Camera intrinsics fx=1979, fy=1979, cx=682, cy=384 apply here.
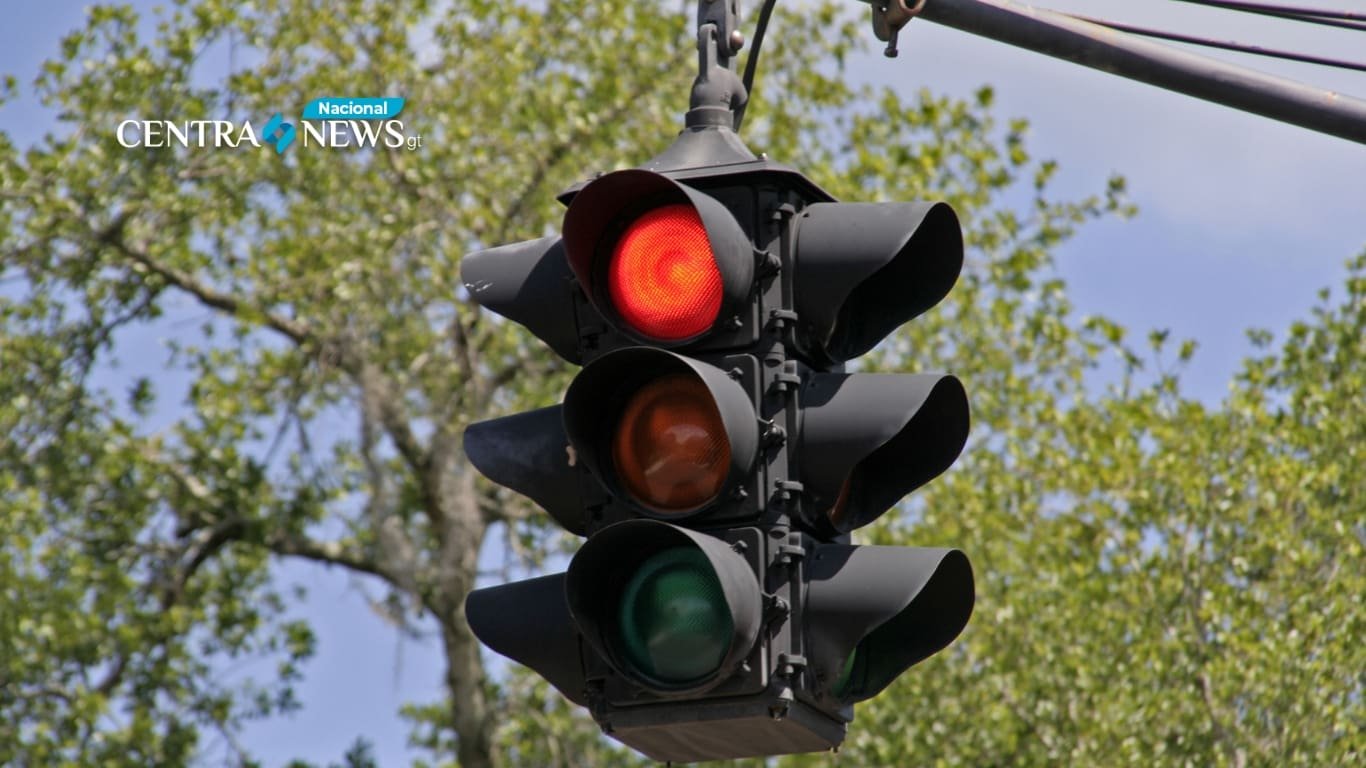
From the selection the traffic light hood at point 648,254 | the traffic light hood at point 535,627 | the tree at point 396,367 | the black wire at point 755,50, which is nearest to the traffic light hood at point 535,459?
the traffic light hood at point 535,627

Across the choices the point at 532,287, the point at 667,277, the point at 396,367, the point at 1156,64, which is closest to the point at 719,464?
the point at 667,277

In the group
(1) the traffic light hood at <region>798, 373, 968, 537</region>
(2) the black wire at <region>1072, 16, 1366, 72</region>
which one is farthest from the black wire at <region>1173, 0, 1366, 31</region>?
(1) the traffic light hood at <region>798, 373, 968, 537</region>

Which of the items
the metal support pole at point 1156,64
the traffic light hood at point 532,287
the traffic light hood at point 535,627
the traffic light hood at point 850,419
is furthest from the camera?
the metal support pole at point 1156,64

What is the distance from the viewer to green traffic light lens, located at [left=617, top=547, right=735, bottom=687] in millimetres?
3611

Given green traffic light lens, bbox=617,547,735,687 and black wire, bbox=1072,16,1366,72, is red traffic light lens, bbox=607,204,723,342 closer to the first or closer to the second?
green traffic light lens, bbox=617,547,735,687

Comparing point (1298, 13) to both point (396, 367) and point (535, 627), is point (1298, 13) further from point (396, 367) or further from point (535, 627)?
point (396, 367)

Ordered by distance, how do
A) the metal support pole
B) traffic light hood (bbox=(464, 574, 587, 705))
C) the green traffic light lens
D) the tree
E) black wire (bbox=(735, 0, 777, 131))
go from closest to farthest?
the green traffic light lens → traffic light hood (bbox=(464, 574, 587, 705)) → the metal support pole → black wire (bbox=(735, 0, 777, 131)) → the tree

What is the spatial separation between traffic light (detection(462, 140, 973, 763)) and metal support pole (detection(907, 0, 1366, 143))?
0.51 meters

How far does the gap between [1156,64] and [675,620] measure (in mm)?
1645

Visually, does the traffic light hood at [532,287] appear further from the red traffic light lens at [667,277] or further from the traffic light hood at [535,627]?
the traffic light hood at [535,627]

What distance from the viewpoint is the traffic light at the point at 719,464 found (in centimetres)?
365

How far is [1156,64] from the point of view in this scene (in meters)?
4.27

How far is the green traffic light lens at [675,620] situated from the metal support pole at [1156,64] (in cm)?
143

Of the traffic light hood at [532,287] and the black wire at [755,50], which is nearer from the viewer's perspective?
the traffic light hood at [532,287]
